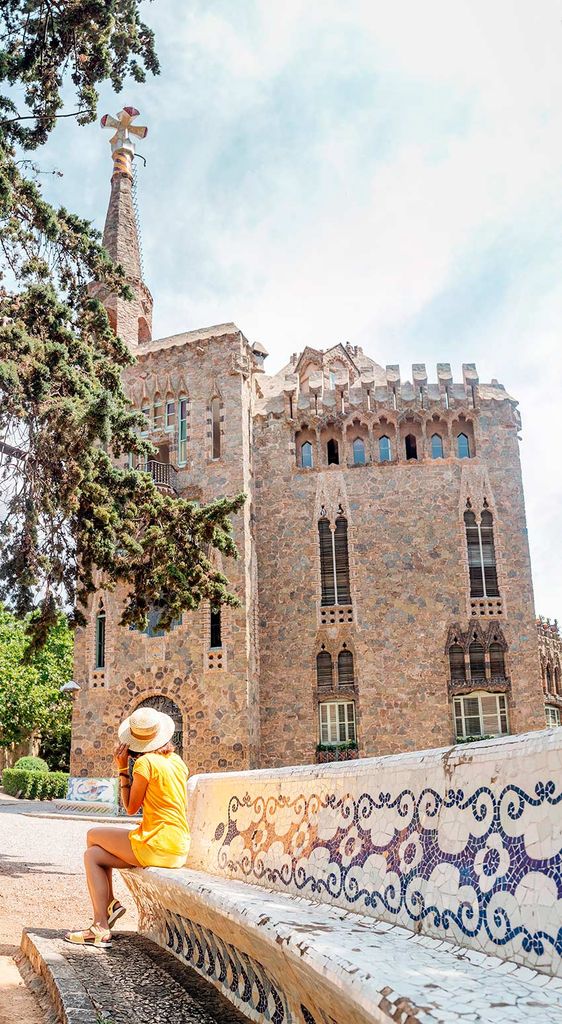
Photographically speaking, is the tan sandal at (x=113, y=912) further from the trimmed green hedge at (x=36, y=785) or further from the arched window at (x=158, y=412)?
the trimmed green hedge at (x=36, y=785)

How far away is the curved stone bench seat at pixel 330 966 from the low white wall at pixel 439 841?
0.25ft

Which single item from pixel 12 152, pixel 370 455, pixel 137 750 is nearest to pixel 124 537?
pixel 12 152

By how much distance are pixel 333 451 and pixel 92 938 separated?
2180 centimetres

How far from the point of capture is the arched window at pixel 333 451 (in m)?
25.8

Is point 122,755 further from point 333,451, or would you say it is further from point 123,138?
point 123,138

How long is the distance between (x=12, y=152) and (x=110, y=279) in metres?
2.14

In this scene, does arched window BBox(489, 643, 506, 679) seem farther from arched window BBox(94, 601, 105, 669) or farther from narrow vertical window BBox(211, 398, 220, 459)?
arched window BBox(94, 601, 105, 669)

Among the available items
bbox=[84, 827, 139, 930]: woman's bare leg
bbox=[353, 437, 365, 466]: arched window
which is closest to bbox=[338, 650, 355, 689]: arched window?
bbox=[353, 437, 365, 466]: arched window

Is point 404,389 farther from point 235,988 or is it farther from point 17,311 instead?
point 235,988

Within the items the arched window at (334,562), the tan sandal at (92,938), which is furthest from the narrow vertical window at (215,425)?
the tan sandal at (92,938)

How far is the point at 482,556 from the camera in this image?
23828 mm

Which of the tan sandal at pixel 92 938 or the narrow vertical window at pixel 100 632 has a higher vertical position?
the narrow vertical window at pixel 100 632

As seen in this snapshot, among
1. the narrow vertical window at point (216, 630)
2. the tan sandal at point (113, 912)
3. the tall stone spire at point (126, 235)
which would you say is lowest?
the tan sandal at point (113, 912)

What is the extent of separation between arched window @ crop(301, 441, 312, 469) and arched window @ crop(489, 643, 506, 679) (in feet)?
24.2
